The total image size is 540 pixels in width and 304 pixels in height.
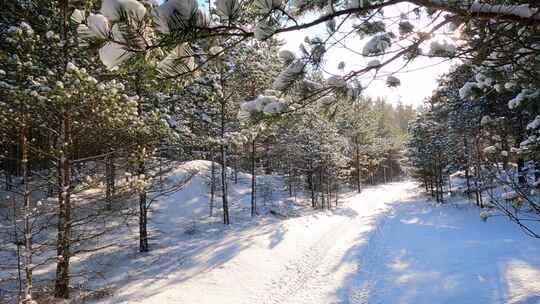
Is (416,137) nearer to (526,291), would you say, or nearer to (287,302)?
(526,291)

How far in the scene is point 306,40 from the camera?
120 inches

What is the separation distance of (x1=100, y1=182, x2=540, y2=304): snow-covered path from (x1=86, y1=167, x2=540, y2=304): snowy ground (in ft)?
0.09

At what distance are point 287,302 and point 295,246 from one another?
444cm

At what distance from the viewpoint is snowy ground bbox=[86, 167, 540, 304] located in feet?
22.8

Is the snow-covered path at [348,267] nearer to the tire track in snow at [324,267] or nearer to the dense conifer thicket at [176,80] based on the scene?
the tire track in snow at [324,267]

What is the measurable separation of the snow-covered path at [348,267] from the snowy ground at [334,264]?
3 centimetres

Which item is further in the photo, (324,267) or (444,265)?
(324,267)

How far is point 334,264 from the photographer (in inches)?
361

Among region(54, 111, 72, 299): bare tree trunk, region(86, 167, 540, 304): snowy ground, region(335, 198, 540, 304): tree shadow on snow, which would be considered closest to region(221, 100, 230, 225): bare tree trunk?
region(86, 167, 540, 304): snowy ground

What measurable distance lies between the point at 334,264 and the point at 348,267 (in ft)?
1.66

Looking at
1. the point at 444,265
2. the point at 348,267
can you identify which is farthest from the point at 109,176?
the point at 444,265

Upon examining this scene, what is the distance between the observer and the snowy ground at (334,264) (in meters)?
6.94

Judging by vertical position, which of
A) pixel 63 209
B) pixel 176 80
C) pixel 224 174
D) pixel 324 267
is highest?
pixel 176 80

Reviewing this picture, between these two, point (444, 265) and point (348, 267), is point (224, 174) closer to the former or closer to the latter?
→ point (348, 267)
